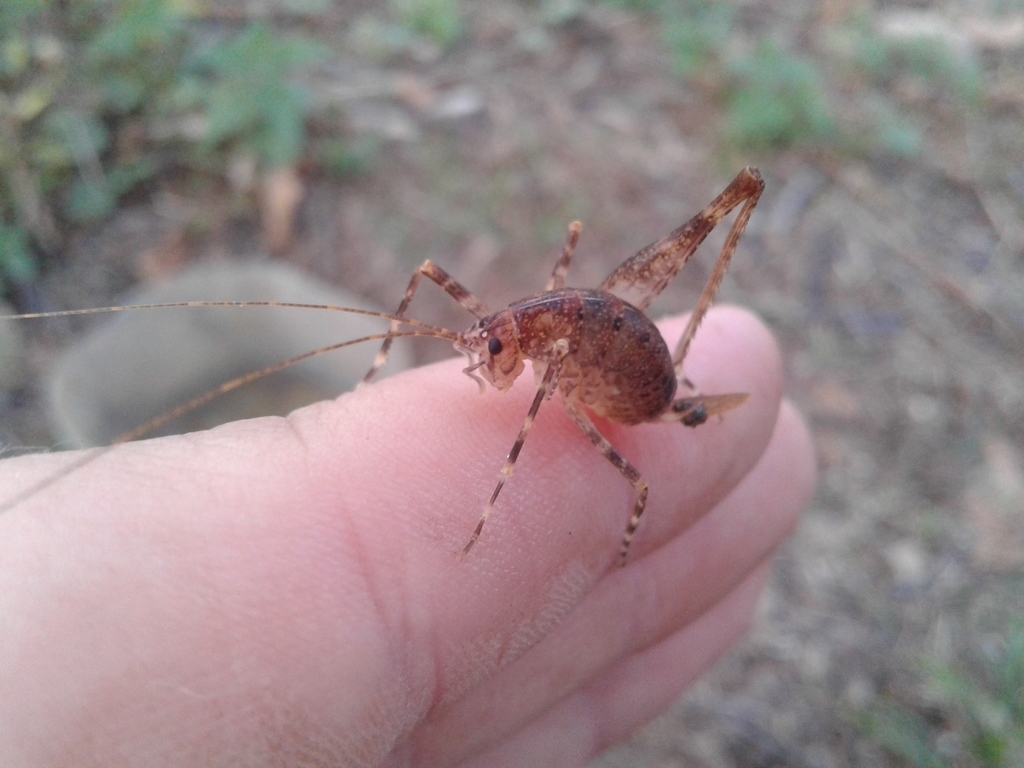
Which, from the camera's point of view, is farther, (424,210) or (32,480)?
(424,210)

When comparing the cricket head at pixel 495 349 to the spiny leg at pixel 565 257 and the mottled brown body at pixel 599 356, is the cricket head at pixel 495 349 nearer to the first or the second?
the mottled brown body at pixel 599 356

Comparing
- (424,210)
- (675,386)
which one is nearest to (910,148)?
(424,210)

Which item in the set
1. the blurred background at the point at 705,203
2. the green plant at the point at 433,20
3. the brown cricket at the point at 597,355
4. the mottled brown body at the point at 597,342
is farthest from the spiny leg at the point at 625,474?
the green plant at the point at 433,20

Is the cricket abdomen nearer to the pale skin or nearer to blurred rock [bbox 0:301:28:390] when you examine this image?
the pale skin

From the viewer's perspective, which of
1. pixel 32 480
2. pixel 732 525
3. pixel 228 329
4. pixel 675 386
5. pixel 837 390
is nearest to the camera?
pixel 32 480

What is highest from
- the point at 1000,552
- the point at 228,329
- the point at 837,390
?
the point at 228,329

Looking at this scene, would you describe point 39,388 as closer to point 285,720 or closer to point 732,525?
point 285,720

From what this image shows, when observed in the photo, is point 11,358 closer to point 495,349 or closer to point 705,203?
point 495,349

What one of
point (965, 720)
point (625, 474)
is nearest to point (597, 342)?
point (625, 474)
